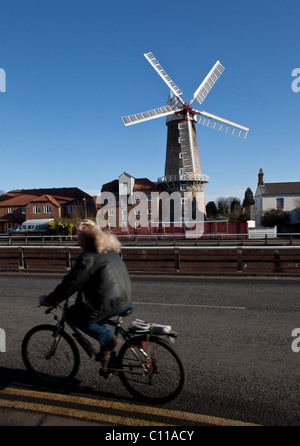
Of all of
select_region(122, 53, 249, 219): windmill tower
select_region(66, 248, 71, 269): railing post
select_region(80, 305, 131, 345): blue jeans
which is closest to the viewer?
select_region(80, 305, 131, 345): blue jeans

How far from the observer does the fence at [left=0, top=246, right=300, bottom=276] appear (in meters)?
11.8

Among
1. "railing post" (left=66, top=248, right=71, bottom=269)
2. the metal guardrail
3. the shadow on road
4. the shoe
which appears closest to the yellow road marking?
the shadow on road

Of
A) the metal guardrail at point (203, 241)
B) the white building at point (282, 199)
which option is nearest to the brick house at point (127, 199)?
the metal guardrail at point (203, 241)

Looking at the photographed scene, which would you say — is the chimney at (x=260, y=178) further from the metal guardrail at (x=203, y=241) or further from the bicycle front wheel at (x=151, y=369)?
the bicycle front wheel at (x=151, y=369)

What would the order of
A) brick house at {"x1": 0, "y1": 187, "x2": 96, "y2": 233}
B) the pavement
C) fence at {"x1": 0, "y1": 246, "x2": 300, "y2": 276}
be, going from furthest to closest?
brick house at {"x1": 0, "y1": 187, "x2": 96, "y2": 233} → fence at {"x1": 0, "y1": 246, "x2": 300, "y2": 276} → the pavement

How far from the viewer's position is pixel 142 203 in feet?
178

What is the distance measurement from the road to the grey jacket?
1.07 m

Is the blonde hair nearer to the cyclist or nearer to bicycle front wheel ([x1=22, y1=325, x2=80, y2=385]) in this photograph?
the cyclist

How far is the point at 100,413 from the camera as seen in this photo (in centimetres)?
341

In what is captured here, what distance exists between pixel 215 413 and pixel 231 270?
9036mm

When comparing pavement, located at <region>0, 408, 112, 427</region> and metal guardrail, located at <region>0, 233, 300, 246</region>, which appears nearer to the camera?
pavement, located at <region>0, 408, 112, 427</region>
